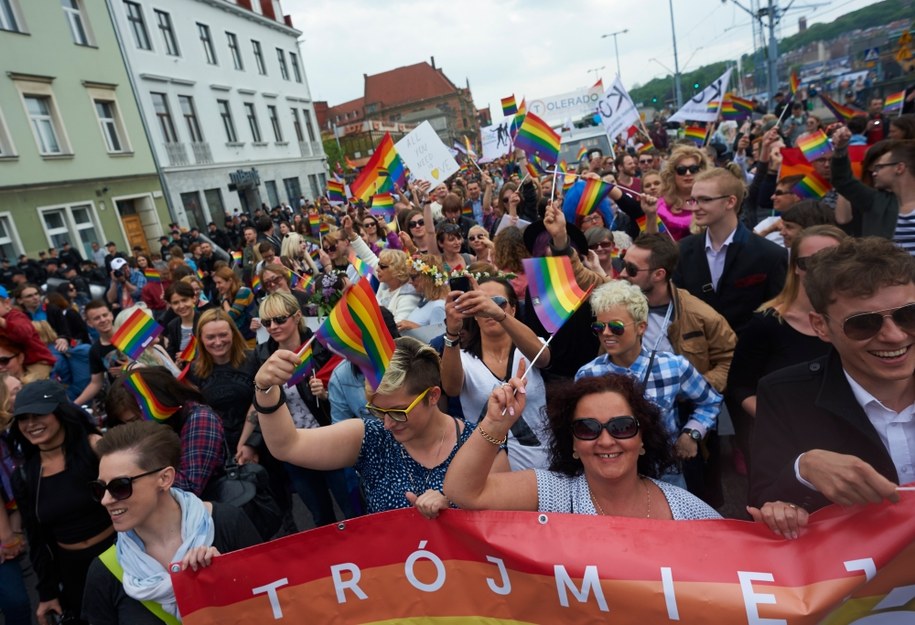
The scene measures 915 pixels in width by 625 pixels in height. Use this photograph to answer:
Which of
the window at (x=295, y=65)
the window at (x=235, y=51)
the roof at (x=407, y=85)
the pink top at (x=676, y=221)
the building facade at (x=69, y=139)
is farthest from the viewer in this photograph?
the roof at (x=407, y=85)

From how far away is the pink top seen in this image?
5.50 m

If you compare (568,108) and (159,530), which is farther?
(568,108)

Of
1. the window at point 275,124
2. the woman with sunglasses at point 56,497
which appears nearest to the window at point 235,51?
the window at point 275,124

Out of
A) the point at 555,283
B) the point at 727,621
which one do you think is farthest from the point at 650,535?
the point at 555,283

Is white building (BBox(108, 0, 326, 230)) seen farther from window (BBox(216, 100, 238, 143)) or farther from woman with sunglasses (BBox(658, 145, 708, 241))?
woman with sunglasses (BBox(658, 145, 708, 241))

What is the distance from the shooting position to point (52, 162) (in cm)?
1928

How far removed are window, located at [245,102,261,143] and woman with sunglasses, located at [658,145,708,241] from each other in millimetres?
31372

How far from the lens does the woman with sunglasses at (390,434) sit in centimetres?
223

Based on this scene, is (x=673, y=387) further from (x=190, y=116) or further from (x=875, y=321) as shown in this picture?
(x=190, y=116)

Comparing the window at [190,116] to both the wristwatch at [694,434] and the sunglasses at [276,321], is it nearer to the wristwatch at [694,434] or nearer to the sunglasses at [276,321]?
the sunglasses at [276,321]

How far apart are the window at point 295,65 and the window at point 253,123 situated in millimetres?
6953

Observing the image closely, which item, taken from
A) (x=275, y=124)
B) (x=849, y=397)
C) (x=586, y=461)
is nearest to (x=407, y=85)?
(x=275, y=124)

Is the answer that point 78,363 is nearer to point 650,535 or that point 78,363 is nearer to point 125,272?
point 125,272

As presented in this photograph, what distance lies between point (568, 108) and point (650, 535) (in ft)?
38.3
